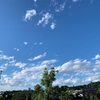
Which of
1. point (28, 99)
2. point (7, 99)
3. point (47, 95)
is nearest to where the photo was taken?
point (47, 95)

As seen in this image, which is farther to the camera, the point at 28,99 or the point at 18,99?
the point at 18,99

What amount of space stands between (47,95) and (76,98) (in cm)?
Result: 8569

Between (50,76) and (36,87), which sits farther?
(36,87)

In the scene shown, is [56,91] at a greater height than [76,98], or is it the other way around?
[76,98]

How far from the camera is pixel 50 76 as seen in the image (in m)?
45.5

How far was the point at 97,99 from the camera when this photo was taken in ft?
193

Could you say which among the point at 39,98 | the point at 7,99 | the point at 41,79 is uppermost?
the point at 7,99

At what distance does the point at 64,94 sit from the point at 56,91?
8122mm

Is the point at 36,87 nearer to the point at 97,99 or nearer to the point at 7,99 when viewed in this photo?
the point at 97,99

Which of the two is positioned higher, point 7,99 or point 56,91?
point 7,99

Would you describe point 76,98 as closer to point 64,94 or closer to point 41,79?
point 64,94

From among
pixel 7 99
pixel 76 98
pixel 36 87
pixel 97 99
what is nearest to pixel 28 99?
pixel 76 98

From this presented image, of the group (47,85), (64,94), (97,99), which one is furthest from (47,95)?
(97,99)

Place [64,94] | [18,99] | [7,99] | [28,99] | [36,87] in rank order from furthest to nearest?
[7,99], [18,99], [28,99], [64,94], [36,87]
